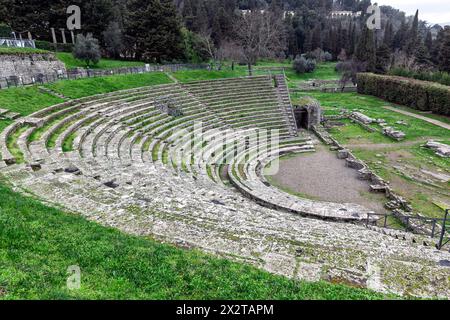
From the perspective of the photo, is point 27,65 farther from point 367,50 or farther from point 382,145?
point 367,50

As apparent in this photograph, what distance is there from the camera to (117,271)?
5.72 metres

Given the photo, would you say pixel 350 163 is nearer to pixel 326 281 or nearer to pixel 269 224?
pixel 269 224

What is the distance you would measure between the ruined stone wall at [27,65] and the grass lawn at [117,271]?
17842 mm

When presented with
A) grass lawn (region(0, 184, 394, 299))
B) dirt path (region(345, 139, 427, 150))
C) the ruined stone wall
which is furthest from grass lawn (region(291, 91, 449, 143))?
grass lawn (region(0, 184, 394, 299))

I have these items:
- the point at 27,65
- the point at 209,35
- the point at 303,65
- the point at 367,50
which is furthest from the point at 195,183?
the point at 303,65

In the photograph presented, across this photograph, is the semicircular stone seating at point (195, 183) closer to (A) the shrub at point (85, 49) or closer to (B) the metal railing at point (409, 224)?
(B) the metal railing at point (409, 224)

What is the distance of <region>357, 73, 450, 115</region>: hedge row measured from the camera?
3198 centimetres

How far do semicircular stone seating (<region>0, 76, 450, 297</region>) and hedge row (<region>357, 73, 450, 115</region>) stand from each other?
17.8 metres

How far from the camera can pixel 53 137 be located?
14.3 meters

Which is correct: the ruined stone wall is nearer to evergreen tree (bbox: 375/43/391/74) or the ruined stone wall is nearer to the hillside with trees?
the hillside with trees

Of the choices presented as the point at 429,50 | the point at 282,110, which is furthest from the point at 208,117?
the point at 429,50

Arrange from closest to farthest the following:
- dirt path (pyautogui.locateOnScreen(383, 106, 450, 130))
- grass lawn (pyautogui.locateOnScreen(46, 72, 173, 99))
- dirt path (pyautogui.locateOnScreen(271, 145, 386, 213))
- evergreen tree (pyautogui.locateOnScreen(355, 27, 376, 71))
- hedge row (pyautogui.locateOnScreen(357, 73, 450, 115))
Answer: dirt path (pyautogui.locateOnScreen(271, 145, 386, 213)), grass lawn (pyautogui.locateOnScreen(46, 72, 173, 99)), dirt path (pyautogui.locateOnScreen(383, 106, 450, 130)), hedge row (pyautogui.locateOnScreen(357, 73, 450, 115)), evergreen tree (pyautogui.locateOnScreen(355, 27, 376, 71))

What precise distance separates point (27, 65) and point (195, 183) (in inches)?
757

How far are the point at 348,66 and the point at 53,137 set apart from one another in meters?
50.5
